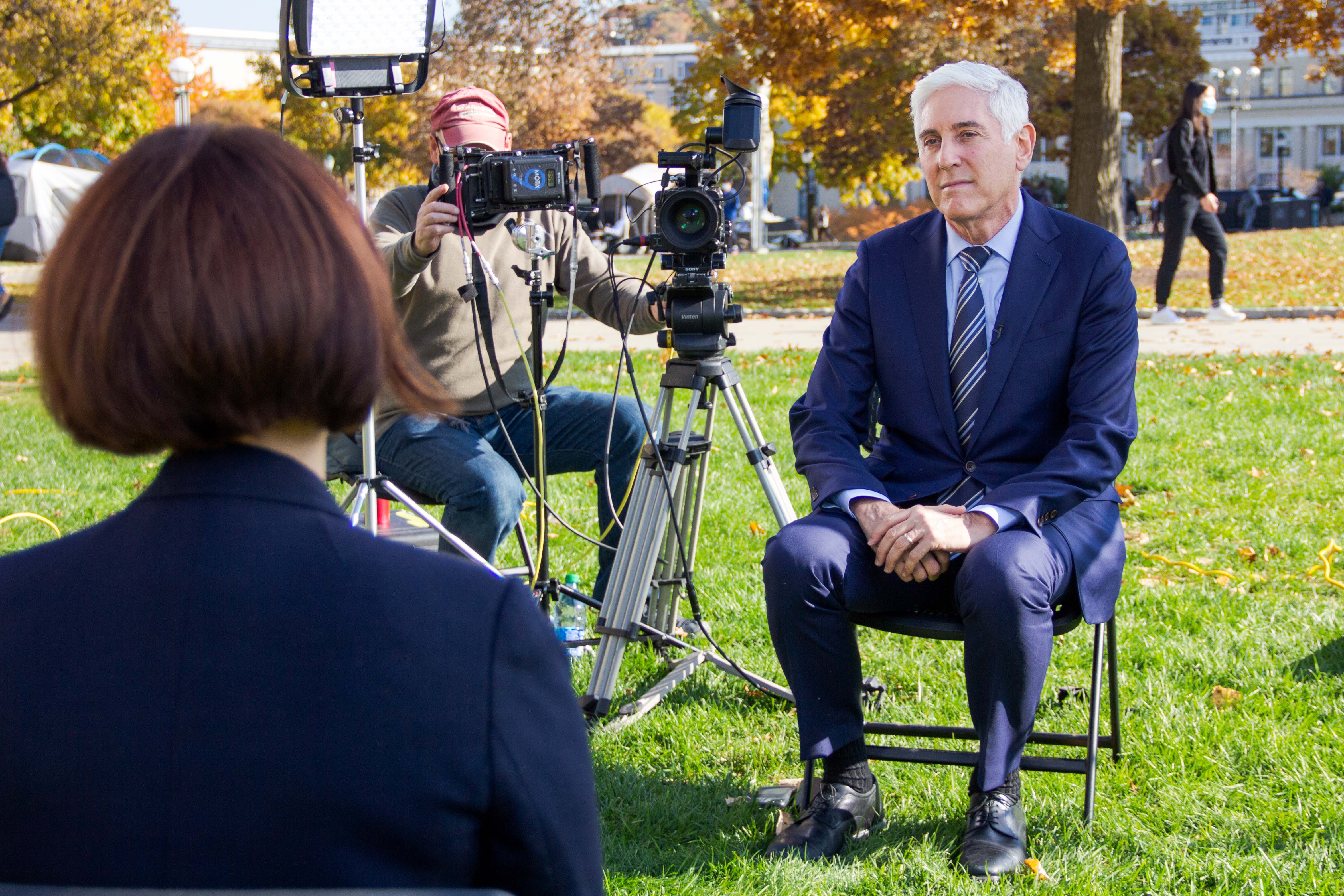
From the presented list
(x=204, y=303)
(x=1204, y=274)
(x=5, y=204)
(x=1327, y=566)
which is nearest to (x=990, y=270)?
(x=1327, y=566)

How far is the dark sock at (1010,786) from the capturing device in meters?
2.71

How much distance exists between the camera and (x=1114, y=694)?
3.07 metres

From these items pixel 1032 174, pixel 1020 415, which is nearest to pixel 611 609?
pixel 1020 415

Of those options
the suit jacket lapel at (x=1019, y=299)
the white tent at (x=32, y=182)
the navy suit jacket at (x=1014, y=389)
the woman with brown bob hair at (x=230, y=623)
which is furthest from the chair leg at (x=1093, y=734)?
the white tent at (x=32, y=182)

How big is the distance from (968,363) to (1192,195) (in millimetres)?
8830

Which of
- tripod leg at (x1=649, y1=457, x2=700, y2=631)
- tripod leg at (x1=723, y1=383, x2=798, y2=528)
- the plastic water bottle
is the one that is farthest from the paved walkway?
tripod leg at (x1=723, y1=383, x2=798, y2=528)

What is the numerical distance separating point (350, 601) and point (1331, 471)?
5707 millimetres

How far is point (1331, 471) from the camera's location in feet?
18.7

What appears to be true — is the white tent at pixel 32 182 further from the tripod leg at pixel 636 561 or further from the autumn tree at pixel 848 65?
the tripod leg at pixel 636 561

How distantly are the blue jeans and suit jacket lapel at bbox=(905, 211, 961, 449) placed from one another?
1.23 m

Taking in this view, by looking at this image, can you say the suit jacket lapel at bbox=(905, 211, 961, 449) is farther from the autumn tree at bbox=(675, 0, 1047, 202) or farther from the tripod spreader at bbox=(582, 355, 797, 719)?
the autumn tree at bbox=(675, 0, 1047, 202)

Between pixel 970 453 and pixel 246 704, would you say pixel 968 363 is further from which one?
pixel 246 704

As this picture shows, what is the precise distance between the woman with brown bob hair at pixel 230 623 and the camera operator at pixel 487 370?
8.35ft

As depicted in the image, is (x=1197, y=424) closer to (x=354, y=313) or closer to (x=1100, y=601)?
(x=1100, y=601)
